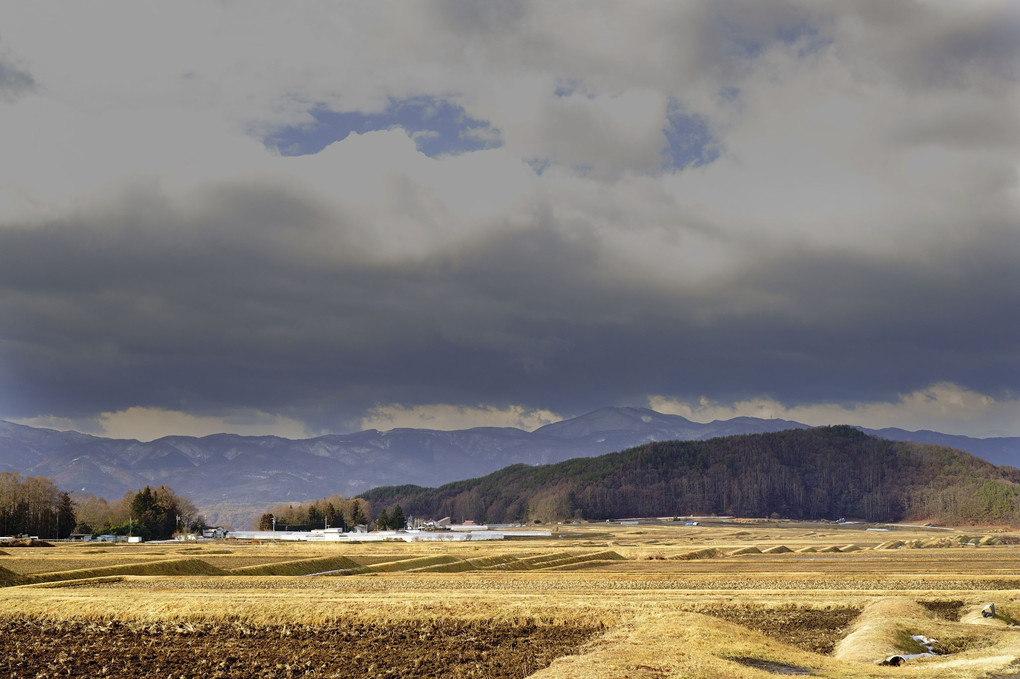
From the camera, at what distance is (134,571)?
265 ft

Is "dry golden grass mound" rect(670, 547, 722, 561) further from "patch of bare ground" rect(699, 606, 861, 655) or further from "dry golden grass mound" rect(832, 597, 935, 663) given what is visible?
"dry golden grass mound" rect(832, 597, 935, 663)

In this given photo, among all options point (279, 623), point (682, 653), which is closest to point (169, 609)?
point (279, 623)

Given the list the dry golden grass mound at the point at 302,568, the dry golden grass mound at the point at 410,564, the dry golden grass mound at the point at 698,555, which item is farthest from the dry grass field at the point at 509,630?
the dry golden grass mound at the point at 698,555

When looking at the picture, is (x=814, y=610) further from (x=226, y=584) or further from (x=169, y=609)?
(x=226, y=584)

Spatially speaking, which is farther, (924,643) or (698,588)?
(698,588)

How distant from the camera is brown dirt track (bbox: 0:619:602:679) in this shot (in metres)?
34.5

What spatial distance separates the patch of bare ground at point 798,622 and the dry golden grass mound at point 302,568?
5212 centimetres

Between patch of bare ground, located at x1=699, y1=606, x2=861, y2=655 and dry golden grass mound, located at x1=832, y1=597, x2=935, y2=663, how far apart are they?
760 mm

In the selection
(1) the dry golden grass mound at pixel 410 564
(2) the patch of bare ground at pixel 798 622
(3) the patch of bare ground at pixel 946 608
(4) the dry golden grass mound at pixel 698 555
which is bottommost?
(4) the dry golden grass mound at pixel 698 555

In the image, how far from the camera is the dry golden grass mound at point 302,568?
8725cm

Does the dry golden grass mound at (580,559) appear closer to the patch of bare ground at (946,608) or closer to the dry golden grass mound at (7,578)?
the dry golden grass mound at (7,578)

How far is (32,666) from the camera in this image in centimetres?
3603

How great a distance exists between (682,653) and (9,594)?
44209 millimetres

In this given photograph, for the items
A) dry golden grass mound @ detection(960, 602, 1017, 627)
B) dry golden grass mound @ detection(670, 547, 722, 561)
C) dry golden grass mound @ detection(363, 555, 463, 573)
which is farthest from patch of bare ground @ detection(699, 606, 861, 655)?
dry golden grass mound @ detection(670, 547, 722, 561)
